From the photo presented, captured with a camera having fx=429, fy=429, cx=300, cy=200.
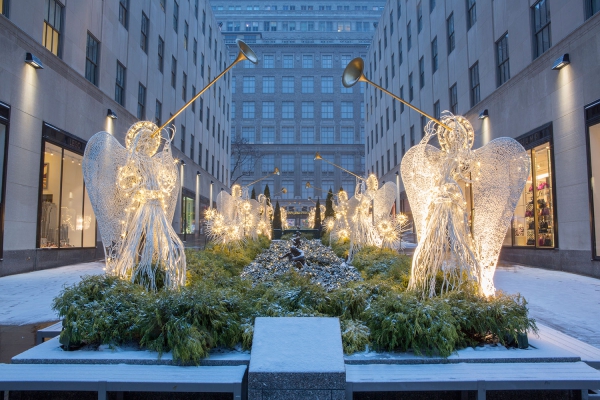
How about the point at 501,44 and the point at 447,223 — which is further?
the point at 501,44


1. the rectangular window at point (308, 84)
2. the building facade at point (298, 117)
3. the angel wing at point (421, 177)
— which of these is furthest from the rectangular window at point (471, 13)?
the rectangular window at point (308, 84)

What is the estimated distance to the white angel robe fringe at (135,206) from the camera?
732cm

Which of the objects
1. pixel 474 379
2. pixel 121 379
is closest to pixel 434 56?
pixel 474 379

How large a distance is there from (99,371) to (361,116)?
234 ft

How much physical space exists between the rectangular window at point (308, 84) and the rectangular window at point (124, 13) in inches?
2079

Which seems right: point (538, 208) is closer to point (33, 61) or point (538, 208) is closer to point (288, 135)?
point (33, 61)

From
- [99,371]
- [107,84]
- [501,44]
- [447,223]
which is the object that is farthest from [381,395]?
[107,84]

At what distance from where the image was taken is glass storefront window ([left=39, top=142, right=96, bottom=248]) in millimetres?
15008

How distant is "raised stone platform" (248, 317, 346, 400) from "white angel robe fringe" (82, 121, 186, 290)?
3.71m

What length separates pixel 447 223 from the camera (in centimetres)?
650

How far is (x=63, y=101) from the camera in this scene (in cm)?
1570

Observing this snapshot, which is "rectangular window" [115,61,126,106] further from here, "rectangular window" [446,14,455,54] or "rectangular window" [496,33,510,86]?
"rectangular window" [446,14,455,54]

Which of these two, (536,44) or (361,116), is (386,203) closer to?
(536,44)

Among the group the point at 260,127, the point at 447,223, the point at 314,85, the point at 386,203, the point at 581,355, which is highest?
the point at 314,85
